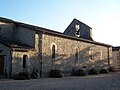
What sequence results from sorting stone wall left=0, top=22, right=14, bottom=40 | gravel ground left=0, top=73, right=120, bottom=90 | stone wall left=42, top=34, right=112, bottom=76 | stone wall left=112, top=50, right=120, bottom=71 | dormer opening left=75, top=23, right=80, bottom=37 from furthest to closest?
1. stone wall left=112, top=50, right=120, bottom=71
2. dormer opening left=75, top=23, right=80, bottom=37
3. stone wall left=0, top=22, right=14, bottom=40
4. stone wall left=42, top=34, right=112, bottom=76
5. gravel ground left=0, top=73, right=120, bottom=90

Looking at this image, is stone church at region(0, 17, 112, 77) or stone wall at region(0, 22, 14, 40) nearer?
stone church at region(0, 17, 112, 77)

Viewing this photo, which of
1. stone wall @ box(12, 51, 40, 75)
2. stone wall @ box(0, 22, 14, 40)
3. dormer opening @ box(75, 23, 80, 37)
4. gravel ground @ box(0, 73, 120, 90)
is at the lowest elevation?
gravel ground @ box(0, 73, 120, 90)

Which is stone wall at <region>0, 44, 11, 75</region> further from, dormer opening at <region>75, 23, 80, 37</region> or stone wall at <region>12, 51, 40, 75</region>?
dormer opening at <region>75, 23, 80, 37</region>

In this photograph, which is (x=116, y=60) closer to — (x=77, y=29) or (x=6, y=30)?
(x=77, y=29)

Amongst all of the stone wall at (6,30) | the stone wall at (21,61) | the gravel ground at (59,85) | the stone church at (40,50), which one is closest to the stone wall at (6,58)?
the stone church at (40,50)

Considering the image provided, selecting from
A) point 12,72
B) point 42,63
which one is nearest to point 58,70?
point 42,63

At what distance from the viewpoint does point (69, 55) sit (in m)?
29.8

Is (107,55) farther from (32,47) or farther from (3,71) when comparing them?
(3,71)

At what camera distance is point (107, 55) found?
38594 millimetres

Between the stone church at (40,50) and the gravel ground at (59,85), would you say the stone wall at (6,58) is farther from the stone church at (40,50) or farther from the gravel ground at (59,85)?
the gravel ground at (59,85)

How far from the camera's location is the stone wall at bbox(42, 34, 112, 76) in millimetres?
26391

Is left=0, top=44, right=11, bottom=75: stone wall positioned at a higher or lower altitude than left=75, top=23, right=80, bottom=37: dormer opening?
lower

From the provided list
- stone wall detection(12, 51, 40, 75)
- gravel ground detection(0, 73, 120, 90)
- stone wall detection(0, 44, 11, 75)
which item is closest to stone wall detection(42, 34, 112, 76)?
stone wall detection(12, 51, 40, 75)

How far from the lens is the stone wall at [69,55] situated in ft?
86.6
